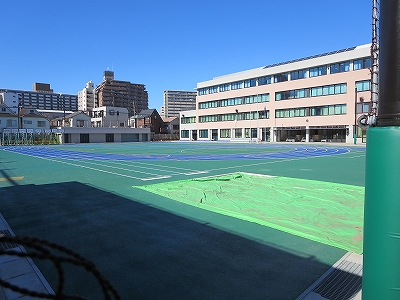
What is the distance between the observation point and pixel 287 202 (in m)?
7.95

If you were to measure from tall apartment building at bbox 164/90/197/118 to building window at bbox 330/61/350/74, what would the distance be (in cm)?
14449

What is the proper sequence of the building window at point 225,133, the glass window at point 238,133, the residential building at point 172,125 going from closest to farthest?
the glass window at point 238,133
the building window at point 225,133
the residential building at point 172,125

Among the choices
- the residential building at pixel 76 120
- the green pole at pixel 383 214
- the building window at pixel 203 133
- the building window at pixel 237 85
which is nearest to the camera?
the green pole at pixel 383 214

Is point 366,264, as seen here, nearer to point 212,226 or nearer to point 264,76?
point 212,226

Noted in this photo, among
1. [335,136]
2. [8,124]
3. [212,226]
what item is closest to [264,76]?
[335,136]

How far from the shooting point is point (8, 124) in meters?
59.8

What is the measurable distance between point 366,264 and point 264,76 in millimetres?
61591

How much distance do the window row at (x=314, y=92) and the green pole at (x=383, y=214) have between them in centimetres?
5151

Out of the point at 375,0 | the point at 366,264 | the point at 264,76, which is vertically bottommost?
the point at 366,264

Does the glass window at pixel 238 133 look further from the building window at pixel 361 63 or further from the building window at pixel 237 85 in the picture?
the building window at pixel 361 63

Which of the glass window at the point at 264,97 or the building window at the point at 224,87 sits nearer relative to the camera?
the glass window at the point at 264,97

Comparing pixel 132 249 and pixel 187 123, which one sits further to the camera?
pixel 187 123

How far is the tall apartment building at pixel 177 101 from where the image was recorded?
7485 inches

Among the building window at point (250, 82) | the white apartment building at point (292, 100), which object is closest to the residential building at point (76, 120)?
the white apartment building at point (292, 100)
